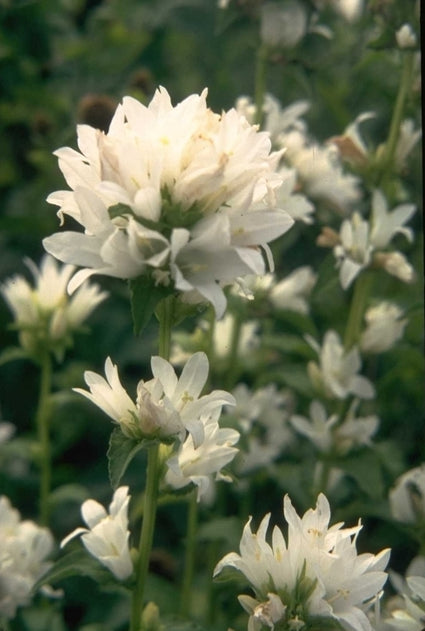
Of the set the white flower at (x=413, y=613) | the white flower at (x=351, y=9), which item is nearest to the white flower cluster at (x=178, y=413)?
the white flower at (x=413, y=613)

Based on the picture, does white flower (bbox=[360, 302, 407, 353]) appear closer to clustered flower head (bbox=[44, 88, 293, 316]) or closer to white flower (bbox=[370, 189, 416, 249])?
white flower (bbox=[370, 189, 416, 249])

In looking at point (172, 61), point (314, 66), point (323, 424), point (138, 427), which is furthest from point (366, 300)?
point (172, 61)

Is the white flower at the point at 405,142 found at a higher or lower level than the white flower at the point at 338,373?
higher

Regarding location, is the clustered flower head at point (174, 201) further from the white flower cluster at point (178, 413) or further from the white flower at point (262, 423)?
the white flower at point (262, 423)

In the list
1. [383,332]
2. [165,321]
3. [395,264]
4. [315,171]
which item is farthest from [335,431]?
[165,321]

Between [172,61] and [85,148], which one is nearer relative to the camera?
[85,148]

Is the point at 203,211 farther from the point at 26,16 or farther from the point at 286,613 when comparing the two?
the point at 26,16
